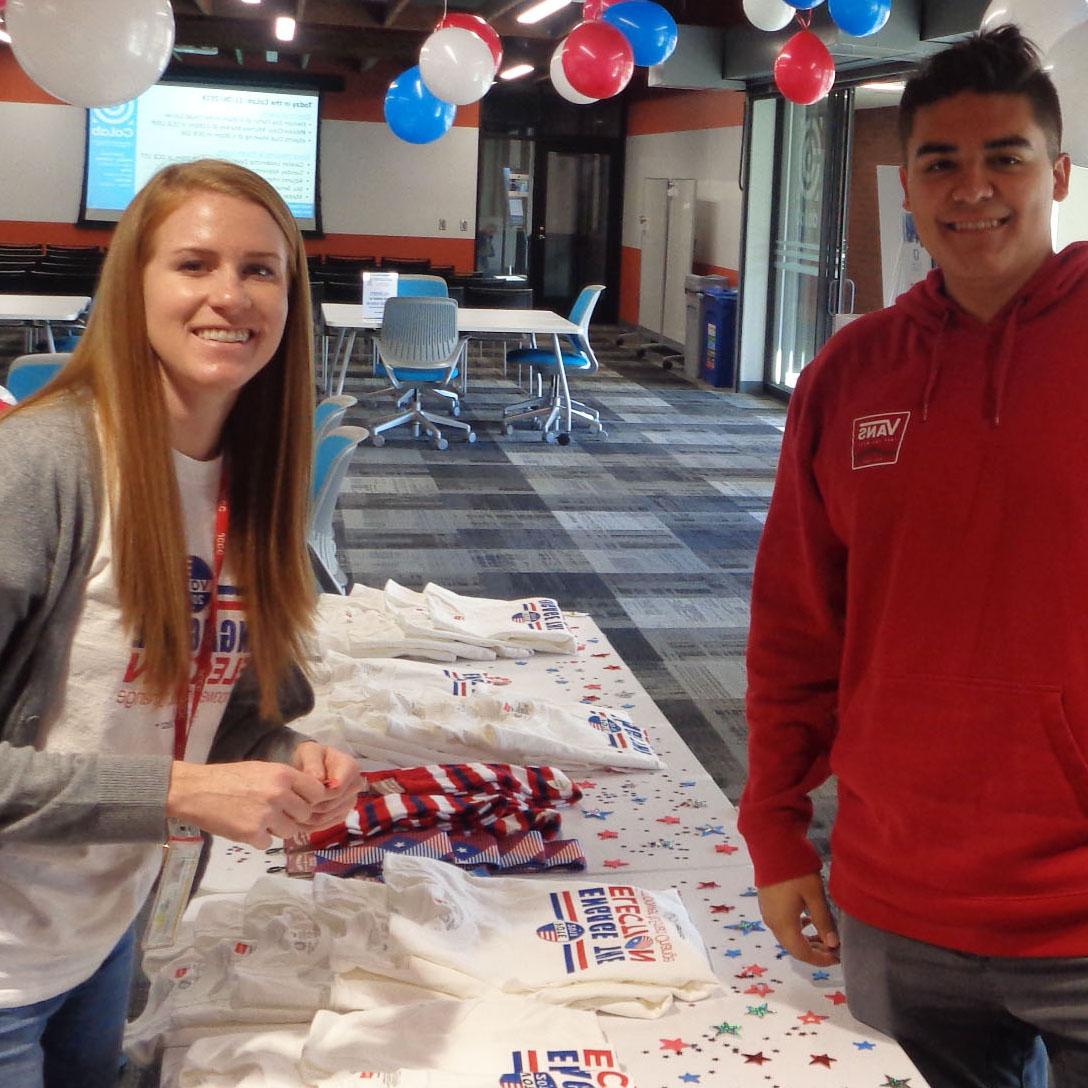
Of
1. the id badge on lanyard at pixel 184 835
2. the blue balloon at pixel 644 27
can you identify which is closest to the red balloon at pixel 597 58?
the blue balloon at pixel 644 27

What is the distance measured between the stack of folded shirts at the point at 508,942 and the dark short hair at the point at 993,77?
3.76ft

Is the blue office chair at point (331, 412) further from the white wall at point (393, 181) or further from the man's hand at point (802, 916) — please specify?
the white wall at point (393, 181)

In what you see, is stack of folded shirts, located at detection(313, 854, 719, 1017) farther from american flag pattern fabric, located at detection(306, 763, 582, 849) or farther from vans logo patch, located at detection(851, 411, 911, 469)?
vans logo patch, located at detection(851, 411, 911, 469)

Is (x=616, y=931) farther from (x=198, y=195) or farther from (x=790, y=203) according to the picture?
(x=790, y=203)

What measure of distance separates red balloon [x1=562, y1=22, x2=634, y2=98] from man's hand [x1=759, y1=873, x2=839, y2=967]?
18.9ft

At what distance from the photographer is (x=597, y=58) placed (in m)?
6.70

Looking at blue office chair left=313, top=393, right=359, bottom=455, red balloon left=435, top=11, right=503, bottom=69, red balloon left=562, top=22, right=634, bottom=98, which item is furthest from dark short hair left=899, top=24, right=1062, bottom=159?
red balloon left=435, top=11, right=503, bottom=69

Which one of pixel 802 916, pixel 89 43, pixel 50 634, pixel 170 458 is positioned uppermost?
pixel 89 43

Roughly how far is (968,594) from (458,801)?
126 cm

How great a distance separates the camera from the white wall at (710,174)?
1317 centimetres

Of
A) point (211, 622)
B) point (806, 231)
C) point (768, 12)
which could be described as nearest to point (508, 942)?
point (211, 622)

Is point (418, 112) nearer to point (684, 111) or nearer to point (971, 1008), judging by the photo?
point (971, 1008)

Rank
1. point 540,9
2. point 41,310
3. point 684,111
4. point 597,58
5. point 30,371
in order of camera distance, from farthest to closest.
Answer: point 684,111 → point 540,9 → point 41,310 → point 597,58 → point 30,371

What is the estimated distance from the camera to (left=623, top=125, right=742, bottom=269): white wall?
13.2m
